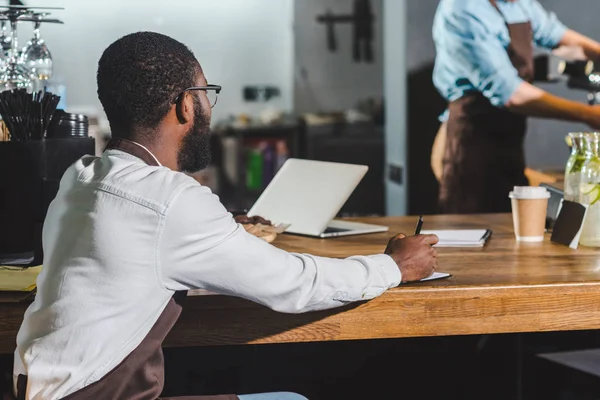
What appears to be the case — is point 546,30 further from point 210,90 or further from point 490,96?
point 210,90

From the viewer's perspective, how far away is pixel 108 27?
6012 mm

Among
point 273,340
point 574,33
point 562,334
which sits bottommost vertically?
point 562,334

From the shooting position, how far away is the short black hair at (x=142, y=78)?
1.50 meters

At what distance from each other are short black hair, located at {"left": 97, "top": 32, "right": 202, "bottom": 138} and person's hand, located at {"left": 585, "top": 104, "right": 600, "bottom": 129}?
304cm

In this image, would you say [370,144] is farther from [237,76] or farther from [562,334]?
[562,334]

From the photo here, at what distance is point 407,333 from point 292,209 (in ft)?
2.38

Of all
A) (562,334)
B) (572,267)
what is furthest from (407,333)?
(562,334)

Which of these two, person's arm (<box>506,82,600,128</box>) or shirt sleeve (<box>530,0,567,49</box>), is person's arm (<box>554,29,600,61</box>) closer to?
shirt sleeve (<box>530,0,567,49</box>)

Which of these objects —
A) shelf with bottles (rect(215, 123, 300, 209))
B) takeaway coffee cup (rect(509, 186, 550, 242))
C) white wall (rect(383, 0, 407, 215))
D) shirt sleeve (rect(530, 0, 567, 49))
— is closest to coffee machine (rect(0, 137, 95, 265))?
takeaway coffee cup (rect(509, 186, 550, 242))

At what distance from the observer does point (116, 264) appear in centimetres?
140

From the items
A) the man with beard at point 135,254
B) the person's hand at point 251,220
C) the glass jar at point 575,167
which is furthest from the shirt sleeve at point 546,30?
the man with beard at point 135,254

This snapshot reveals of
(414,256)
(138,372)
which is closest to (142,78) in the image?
(138,372)

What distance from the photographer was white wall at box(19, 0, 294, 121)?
19.5 feet

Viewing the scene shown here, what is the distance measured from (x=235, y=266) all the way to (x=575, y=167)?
112 cm
